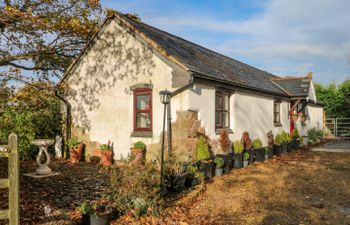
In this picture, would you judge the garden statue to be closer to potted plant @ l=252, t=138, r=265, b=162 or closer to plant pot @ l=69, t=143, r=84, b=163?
plant pot @ l=69, t=143, r=84, b=163

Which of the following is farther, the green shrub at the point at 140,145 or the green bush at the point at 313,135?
the green bush at the point at 313,135

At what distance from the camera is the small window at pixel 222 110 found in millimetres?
12562

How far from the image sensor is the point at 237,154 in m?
12.2

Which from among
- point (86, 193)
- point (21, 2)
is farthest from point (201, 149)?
point (21, 2)

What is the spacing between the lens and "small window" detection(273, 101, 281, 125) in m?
18.3

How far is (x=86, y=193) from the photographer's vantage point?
7.68 meters

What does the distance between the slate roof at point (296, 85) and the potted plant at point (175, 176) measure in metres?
13.6

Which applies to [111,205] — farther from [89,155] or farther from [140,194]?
[89,155]

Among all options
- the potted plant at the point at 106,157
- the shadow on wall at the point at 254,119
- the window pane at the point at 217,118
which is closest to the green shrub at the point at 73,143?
the potted plant at the point at 106,157

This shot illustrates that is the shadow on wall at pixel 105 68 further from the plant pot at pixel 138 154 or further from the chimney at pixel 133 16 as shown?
the plant pot at pixel 138 154

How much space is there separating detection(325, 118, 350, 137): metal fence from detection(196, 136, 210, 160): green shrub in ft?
72.9

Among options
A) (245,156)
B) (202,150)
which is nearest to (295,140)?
(245,156)

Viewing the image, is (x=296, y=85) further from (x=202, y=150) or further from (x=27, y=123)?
(x=27, y=123)

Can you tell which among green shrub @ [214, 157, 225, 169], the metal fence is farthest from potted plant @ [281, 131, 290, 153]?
the metal fence
